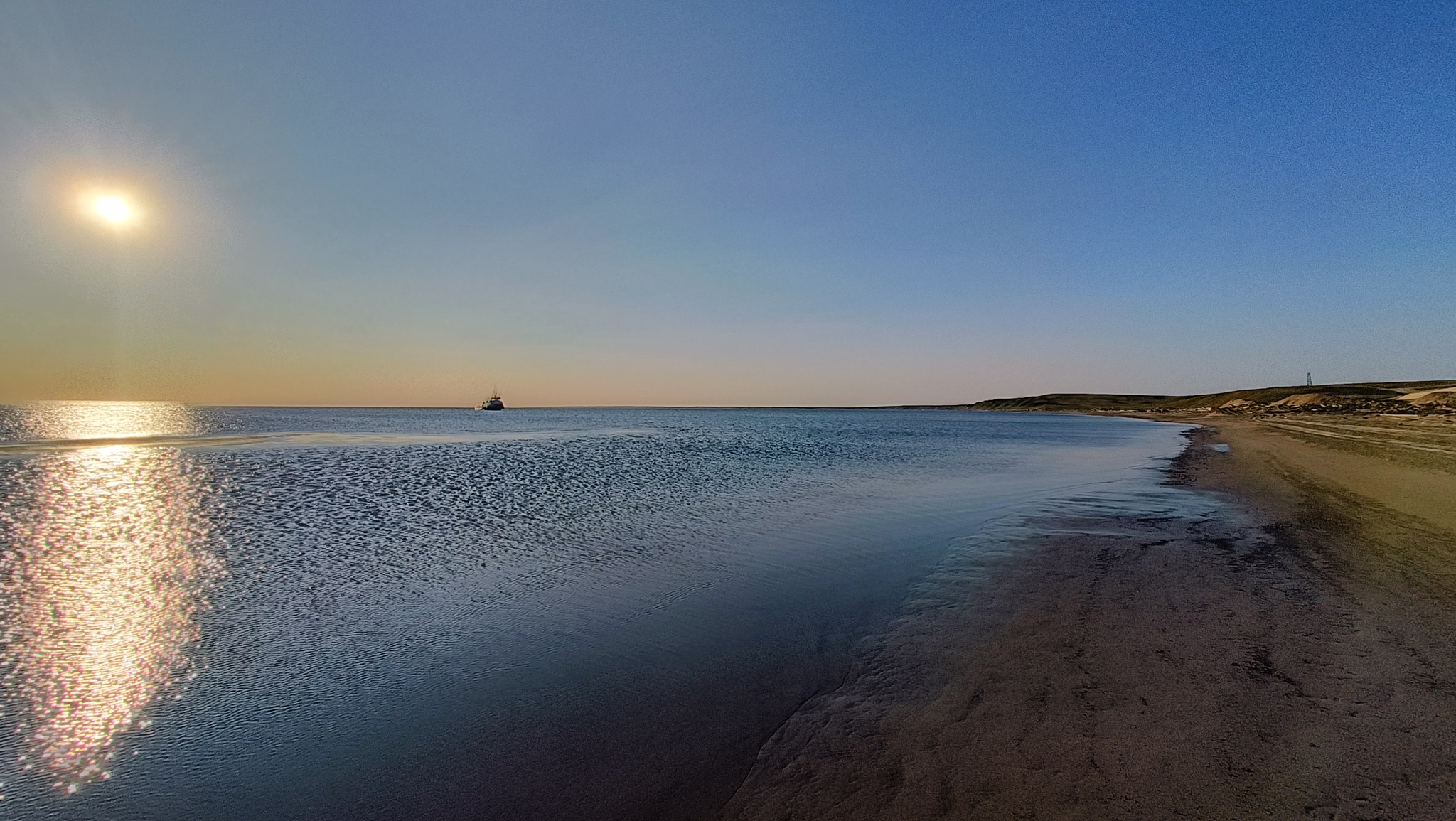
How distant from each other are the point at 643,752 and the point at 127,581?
11567 millimetres

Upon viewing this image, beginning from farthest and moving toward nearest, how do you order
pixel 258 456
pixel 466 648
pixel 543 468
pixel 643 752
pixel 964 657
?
1. pixel 258 456
2. pixel 543 468
3. pixel 466 648
4. pixel 964 657
5. pixel 643 752

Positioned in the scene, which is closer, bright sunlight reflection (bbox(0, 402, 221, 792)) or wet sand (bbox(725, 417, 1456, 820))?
wet sand (bbox(725, 417, 1456, 820))

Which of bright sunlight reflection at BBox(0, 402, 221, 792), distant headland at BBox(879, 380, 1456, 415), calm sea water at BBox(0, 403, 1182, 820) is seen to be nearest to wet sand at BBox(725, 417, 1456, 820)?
calm sea water at BBox(0, 403, 1182, 820)

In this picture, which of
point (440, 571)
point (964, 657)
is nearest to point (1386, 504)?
point (964, 657)

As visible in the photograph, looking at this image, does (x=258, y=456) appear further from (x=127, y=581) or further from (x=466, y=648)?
(x=466, y=648)

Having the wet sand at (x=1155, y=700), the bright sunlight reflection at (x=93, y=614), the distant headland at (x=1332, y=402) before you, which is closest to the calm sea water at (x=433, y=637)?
the bright sunlight reflection at (x=93, y=614)

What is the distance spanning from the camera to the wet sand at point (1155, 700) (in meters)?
4.31

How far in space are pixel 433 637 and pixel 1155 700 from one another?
8.41 m

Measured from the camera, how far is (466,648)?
26.2 feet

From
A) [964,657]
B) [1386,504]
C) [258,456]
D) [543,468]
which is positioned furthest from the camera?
[258,456]

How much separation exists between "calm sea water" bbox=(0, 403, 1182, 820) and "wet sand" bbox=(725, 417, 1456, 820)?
2.76ft

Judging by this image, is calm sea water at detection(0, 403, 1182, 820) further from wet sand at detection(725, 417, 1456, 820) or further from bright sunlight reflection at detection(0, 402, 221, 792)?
wet sand at detection(725, 417, 1456, 820)

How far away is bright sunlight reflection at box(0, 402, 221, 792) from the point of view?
5.81 meters

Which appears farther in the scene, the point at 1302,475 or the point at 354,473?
the point at 354,473
